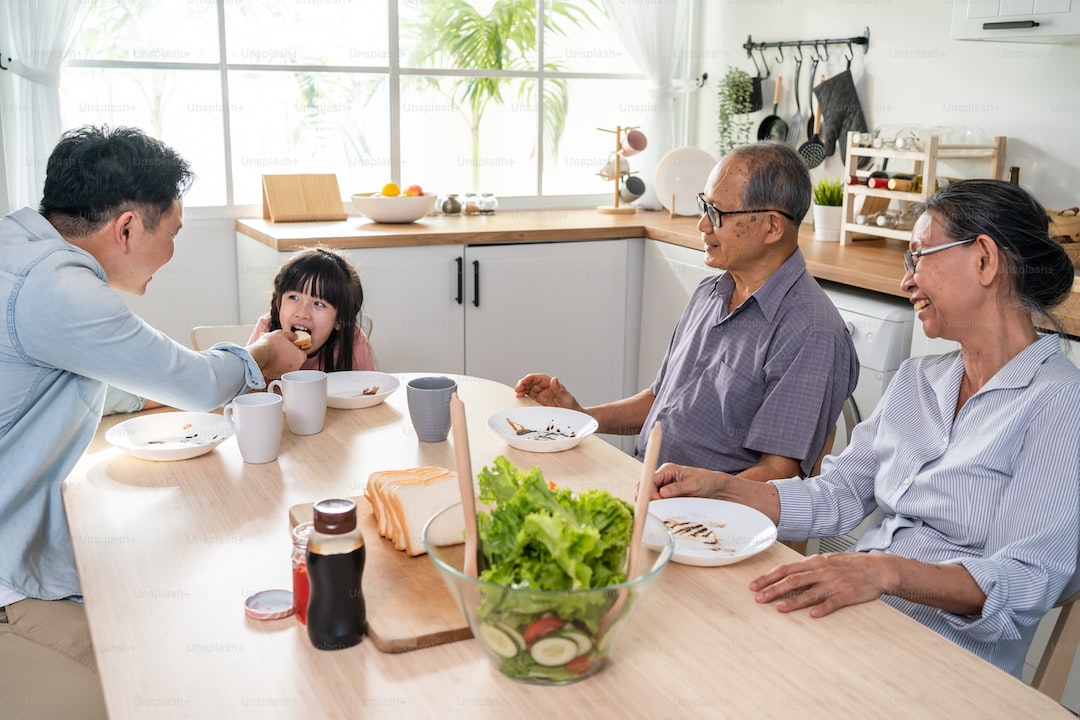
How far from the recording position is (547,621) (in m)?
0.99

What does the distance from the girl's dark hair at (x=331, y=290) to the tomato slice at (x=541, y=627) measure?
1.44 metres

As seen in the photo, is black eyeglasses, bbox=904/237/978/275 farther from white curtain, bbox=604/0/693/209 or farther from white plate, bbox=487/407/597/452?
white curtain, bbox=604/0/693/209

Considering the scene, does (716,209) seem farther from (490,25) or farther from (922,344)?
(490,25)

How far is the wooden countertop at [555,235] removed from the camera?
9.55ft

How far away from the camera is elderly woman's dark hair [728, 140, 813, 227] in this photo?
2098 millimetres

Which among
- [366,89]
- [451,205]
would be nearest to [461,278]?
[451,205]

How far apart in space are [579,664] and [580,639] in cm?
4

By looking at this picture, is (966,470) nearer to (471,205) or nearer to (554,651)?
(554,651)

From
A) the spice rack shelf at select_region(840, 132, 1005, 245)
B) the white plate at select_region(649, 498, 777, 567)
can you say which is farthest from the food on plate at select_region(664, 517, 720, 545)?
the spice rack shelf at select_region(840, 132, 1005, 245)

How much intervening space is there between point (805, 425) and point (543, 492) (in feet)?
3.34

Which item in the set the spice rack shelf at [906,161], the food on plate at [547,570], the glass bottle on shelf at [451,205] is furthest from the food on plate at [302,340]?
the glass bottle on shelf at [451,205]

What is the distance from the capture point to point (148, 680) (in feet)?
3.38

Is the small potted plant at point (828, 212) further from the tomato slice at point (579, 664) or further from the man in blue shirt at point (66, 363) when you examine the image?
the tomato slice at point (579, 664)

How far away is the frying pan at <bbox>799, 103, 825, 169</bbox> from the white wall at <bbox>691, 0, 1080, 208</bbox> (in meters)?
0.06
